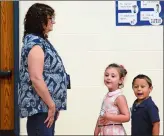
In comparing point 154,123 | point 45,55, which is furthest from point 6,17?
point 154,123

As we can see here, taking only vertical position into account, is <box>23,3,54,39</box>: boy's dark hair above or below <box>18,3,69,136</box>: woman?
above

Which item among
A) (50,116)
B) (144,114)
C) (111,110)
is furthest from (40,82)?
(144,114)

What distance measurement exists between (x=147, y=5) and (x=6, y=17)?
1.27 m

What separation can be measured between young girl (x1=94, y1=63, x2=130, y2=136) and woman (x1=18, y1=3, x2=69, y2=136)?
470 millimetres

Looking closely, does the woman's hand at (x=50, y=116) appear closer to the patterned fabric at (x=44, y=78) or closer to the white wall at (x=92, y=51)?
the patterned fabric at (x=44, y=78)

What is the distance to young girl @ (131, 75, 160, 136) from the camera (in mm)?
3055

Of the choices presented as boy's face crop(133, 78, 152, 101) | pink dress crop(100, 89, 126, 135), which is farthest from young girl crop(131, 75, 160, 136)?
pink dress crop(100, 89, 126, 135)

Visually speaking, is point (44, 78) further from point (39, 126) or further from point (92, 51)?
point (92, 51)

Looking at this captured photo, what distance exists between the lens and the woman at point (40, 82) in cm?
263

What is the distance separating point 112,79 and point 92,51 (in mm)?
814

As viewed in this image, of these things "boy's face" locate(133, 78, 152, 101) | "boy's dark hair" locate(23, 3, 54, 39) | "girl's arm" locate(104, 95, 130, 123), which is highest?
"boy's dark hair" locate(23, 3, 54, 39)

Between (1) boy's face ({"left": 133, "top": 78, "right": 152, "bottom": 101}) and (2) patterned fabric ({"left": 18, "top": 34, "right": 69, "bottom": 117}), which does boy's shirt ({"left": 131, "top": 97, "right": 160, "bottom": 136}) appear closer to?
(1) boy's face ({"left": 133, "top": 78, "right": 152, "bottom": 101})

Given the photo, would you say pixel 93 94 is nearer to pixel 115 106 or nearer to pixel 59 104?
pixel 115 106

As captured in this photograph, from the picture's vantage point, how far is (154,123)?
3043mm
